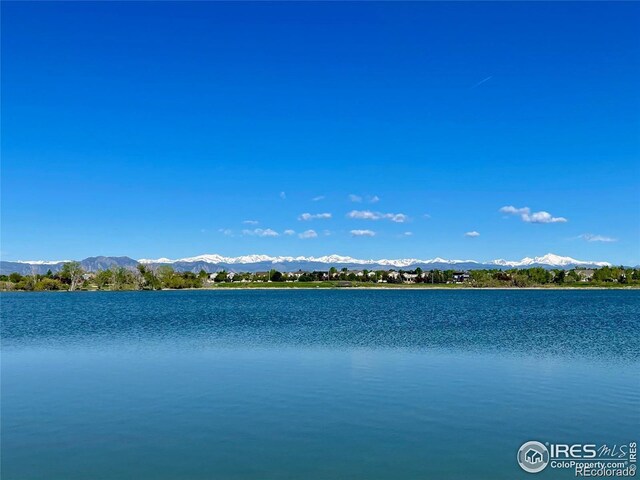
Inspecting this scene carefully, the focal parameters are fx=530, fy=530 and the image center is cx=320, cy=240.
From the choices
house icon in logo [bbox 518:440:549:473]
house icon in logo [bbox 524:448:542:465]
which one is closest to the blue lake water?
house icon in logo [bbox 518:440:549:473]

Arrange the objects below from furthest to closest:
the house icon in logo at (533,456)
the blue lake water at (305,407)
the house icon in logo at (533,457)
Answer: the house icon in logo at (533,456) → the blue lake water at (305,407) → the house icon in logo at (533,457)

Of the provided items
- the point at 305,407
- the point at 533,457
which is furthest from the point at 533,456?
the point at 305,407

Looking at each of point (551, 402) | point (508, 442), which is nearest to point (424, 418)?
point (508, 442)

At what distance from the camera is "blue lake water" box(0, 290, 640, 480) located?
13.4 m

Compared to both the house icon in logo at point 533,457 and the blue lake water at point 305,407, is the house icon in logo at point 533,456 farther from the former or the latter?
the blue lake water at point 305,407

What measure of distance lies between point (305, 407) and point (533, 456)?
7.78 metres

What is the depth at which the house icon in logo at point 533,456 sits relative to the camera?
13.6m

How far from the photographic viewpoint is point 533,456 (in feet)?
45.4

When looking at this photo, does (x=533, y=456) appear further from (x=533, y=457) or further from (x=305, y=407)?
(x=305, y=407)

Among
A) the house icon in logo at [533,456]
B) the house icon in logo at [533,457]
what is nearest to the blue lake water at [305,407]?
the house icon in logo at [533,457]

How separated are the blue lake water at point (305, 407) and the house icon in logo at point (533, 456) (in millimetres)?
399

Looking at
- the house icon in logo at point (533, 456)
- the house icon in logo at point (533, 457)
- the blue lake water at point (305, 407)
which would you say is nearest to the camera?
the house icon in logo at point (533, 457)

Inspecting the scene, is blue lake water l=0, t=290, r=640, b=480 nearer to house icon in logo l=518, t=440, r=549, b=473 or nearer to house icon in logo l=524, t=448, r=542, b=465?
house icon in logo l=518, t=440, r=549, b=473

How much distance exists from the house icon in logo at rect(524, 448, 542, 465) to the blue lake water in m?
0.40
